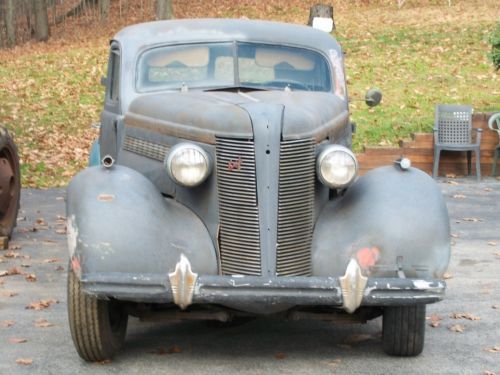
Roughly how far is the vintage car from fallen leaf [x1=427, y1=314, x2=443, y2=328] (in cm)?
96

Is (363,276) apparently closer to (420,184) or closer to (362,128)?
(420,184)

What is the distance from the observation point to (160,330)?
7340 mm

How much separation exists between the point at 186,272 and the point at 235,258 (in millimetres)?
450

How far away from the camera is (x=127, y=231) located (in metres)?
6.00

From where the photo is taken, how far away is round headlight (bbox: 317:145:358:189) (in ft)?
20.4

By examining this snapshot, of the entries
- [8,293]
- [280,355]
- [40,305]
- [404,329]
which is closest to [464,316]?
[404,329]

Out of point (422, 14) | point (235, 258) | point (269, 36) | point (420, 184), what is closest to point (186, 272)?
point (235, 258)

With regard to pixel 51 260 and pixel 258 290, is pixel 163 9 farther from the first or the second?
pixel 258 290

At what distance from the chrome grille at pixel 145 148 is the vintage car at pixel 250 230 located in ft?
→ 0.05

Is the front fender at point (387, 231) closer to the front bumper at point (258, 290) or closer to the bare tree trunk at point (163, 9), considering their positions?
the front bumper at point (258, 290)

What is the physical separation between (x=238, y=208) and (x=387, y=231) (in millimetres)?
833

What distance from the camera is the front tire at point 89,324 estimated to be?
246 inches

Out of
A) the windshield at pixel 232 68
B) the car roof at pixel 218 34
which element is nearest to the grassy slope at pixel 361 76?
the car roof at pixel 218 34

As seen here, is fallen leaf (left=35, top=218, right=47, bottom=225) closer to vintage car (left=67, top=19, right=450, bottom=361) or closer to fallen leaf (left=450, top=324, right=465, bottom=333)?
vintage car (left=67, top=19, right=450, bottom=361)
